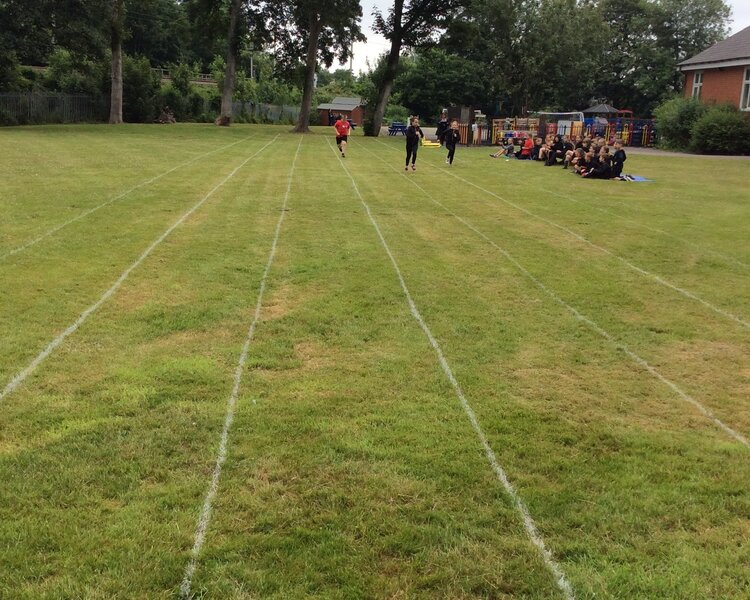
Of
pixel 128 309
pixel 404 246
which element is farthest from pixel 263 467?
pixel 404 246

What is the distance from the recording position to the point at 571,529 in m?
3.34

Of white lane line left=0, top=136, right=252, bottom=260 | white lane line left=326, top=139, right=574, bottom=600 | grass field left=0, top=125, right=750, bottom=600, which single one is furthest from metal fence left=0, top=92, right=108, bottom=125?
white lane line left=326, top=139, right=574, bottom=600

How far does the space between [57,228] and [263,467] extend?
7299mm

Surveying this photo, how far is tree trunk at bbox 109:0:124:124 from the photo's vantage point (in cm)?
3753

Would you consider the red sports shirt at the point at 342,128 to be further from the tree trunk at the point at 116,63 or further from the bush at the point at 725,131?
the tree trunk at the point at 116,63

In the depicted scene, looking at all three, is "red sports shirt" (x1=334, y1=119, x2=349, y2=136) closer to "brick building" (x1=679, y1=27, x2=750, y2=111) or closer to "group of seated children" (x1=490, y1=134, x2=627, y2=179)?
"group of seated children" (x1=490, y1=134, x2=627, y2=179)

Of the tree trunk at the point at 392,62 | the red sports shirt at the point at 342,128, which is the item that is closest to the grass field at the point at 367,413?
the red sports shirt at the point at 342,128

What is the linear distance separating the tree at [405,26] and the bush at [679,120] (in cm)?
1541

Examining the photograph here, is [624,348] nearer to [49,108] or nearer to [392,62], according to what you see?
[392,62]

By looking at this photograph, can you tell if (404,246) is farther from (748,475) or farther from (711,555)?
(711,555)

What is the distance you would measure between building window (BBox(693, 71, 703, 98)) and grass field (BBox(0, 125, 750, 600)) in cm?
2997

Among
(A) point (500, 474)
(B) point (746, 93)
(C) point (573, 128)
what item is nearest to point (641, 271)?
(A) point (500, 474)

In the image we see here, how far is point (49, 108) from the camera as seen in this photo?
4134 centimetres

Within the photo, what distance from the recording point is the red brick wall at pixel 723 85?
32.4 metres
